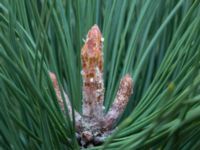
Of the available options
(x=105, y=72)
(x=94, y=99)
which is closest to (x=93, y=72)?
(x=94, y=99)

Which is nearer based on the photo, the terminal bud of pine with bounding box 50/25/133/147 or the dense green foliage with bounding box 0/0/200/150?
the dense green foliage with bounding box 0/0/200/150

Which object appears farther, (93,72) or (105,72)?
(105,72)

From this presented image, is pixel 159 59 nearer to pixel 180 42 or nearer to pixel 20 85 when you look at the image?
pixel 180 42

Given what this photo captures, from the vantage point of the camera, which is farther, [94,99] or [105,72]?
[105,72]

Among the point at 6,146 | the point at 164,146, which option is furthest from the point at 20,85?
the point at 164,146

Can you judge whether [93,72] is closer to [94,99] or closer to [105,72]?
[94,99]
